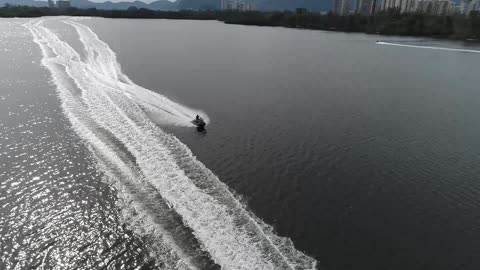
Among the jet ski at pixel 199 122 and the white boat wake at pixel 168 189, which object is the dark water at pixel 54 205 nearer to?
the white boat wake at pixel 168 189

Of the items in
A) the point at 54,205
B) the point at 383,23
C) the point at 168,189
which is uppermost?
the point at 383,23

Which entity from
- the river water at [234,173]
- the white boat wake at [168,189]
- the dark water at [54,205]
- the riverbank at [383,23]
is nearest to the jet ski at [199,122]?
the river water at [234,173]

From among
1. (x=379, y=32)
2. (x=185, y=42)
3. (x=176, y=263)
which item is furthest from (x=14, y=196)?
(x=379, y=32)

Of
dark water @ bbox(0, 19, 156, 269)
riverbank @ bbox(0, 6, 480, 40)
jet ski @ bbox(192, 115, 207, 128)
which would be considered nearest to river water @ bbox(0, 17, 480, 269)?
dark water @ bbox(0, 19, 156, 269)

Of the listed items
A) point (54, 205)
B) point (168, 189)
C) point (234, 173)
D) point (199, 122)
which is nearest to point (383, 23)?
point (199, 122)

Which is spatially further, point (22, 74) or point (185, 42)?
point (185, 42)

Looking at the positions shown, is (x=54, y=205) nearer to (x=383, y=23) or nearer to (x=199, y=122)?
(x=199, y=122)

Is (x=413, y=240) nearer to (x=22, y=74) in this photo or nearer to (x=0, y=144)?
(x=0, y=144)
